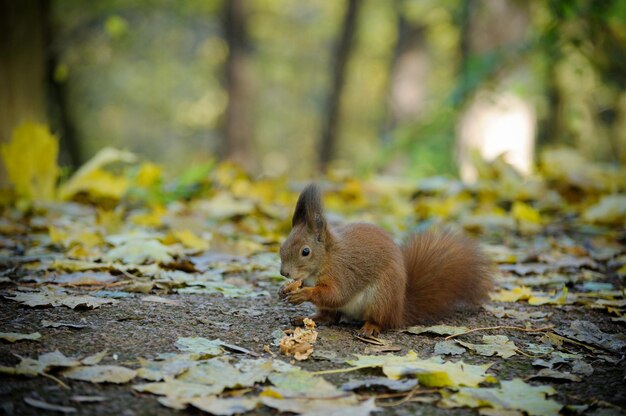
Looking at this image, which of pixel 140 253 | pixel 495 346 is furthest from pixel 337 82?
pixel 495 346

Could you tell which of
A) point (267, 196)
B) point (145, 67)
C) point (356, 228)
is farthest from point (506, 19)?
point (145, 67)

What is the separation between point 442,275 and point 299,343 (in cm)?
72

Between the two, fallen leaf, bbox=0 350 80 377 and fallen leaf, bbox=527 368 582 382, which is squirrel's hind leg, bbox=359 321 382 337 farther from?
fallen leaf, bbox=0 350 80 377

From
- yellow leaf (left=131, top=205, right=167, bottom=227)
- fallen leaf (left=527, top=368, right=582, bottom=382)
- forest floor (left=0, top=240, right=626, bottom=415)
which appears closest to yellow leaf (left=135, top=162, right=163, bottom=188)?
yellow leaf (left=131, top=205, right=167, bottom=227)

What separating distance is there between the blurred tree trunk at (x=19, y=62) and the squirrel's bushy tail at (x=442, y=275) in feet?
12.1

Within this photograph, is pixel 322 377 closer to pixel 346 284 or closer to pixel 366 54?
pixel 346 284

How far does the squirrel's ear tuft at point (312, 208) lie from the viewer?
2.25 metres

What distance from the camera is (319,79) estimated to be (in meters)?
22.2

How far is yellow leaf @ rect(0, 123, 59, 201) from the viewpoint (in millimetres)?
4039

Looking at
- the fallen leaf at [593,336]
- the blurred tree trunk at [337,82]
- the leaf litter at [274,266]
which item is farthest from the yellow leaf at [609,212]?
the blurred tree trunk at [337,82]

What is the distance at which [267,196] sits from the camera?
475 cm

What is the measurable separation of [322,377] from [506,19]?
523cm

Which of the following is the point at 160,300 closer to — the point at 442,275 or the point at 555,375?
the point at 442,275

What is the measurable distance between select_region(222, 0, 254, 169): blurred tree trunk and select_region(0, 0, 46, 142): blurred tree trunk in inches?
205
